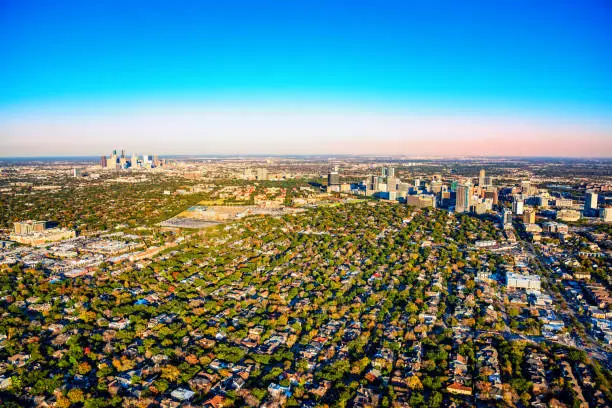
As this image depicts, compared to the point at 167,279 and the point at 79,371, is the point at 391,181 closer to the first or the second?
the point at 167,279

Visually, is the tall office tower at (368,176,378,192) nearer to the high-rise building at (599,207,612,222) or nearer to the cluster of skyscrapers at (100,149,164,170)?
the high-rise building at (599,207,612,222)

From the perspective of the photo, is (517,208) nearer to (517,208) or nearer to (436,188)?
(517,208)

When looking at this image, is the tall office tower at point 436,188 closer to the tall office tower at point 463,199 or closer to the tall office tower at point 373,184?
the tall office tower at point 373,184

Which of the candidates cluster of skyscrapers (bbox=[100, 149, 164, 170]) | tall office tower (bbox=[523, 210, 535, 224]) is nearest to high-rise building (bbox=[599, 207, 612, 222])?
tall office tower (bbox=[523, 210, 535, 224])

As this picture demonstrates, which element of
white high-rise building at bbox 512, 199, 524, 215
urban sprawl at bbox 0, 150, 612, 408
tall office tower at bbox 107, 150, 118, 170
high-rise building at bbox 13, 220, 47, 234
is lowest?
urban sprawl at bbox 0, 150, 612, 408

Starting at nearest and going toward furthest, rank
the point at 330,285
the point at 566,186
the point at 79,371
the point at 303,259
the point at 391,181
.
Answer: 1. the point at 79,371
2. the point at 330,285
3. the point at 303,259
4. the point at 391,181
5. the point at 566,186

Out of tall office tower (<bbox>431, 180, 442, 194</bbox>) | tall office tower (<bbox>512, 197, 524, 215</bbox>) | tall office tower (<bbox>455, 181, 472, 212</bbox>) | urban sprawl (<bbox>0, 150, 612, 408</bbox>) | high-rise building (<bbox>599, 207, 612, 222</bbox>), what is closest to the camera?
urban sprawl (<bbox>0, 150, 612, 408</bbox>)

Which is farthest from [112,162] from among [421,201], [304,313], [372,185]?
[304,313]

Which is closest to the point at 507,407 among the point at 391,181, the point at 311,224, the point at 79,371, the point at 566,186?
the point at 79,371

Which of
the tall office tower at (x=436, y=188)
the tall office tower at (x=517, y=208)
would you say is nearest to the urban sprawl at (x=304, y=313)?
the tall office tower at (x=517, y=208)
